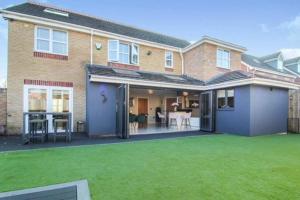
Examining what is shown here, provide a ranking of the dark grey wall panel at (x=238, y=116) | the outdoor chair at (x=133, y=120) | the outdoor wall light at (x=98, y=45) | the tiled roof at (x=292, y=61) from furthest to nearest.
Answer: the tiled roof at (x=292, y=61) → the outdoor wall light at (x=98, y=45) → the outdoor chair at (x=133, y=120) → the dark grey wall panel at (x=238, y=116)

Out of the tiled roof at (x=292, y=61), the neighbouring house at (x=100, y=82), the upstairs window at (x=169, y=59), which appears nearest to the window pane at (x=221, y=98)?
the neighbouring house at (x=100, y=82)

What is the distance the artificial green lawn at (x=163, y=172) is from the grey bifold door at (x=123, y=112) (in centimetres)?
301

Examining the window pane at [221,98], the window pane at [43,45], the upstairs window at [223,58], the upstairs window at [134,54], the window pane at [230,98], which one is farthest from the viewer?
the upstairs window at [223,58]

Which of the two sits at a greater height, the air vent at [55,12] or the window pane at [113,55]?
the air vent at [55,12]

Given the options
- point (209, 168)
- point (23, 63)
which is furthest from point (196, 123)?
point (23, 63)

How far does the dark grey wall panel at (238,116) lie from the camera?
10781 mm

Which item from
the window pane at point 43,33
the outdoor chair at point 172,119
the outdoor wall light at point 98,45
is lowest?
the outdoor chair at point 172,119

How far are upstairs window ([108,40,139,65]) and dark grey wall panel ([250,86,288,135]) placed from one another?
26.2ft

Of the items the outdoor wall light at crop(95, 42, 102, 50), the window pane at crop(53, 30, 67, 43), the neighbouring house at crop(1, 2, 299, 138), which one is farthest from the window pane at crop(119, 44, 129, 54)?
the window pane at crop(53, 30, 67, 43)

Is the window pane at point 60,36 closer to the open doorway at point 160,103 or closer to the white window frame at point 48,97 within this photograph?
the white window frame at point 48,97

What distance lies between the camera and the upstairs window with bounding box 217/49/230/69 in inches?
614

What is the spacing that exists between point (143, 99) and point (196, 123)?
5.46 meters

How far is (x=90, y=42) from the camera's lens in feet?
41.2

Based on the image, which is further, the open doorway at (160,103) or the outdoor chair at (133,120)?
the open doorway at (160,103)
